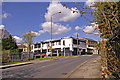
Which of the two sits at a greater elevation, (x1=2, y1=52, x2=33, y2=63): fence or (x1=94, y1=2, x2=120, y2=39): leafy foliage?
(x1=94, y1=2, x2=120, y2=39): leafy foliage

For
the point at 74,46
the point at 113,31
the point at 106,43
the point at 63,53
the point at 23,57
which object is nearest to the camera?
the point at 113,31

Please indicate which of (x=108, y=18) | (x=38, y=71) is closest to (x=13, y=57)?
(x=38, y=71)

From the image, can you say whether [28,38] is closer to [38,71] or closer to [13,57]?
[13,57]

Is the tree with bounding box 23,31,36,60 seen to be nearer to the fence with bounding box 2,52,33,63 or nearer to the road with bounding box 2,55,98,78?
the fence with bounding box 2,52,33,63

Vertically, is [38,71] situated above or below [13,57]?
below

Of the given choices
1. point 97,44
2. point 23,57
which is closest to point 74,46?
point 23,57

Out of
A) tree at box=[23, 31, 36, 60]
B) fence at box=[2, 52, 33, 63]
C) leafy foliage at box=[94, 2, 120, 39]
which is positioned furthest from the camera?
tree at box=[23, 31, 36, 60]

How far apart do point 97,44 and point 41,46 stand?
7240 centimetres

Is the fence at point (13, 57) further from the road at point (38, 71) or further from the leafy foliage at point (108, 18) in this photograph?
the leafy foliage at point (108, 18)

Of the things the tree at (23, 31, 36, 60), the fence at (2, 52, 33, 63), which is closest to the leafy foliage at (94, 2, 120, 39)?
the fence at (2, 52, 33, 63)

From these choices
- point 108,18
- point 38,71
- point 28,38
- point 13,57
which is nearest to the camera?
point 108,18

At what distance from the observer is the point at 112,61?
328 cm

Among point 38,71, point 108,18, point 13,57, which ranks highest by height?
point 108,18

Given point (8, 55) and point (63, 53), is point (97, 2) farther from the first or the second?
Result: point (63, 53)
